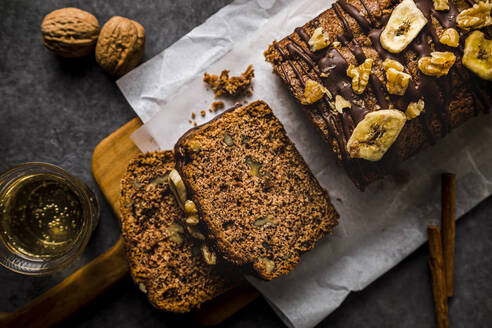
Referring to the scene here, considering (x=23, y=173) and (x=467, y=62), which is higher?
(x=23, y=173)

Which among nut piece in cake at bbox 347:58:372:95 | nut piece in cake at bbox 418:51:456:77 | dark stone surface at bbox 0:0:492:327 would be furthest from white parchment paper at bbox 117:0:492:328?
nut piece in cake at bbox 418:51:456:77

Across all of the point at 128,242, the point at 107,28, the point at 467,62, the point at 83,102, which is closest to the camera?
the point at 467,62

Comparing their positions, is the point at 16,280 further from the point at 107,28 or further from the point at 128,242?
the point at 107,28

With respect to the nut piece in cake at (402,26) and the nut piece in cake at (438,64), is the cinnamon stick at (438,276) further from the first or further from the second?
the nut piece in cake at (402,26)

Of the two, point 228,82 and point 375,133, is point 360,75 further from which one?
point 228,82

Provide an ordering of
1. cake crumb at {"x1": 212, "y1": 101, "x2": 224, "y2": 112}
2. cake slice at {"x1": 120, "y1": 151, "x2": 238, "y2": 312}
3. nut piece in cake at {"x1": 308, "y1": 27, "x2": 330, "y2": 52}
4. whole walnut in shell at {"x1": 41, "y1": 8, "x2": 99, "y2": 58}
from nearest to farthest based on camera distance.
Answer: nut piece in cake at {"x1": 308, "y1": 27, "x2": 330, "y2": 52} < cake slice at {"x1": 120, "y1": 151, "x2": 238, "y2": 312} < whole walnut in shell at {"x1": 41, "y1": 8, "x2": 99, "y2": 58} < cake crumb at {"x1": 212, "y1": 101, "x2": 224, "y2": 112}

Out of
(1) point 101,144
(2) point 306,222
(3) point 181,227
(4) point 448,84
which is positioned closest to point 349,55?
(4) point 448,84

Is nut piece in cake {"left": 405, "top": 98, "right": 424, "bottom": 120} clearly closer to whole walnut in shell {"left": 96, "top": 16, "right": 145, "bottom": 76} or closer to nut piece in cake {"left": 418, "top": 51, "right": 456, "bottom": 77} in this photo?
nut piece in cake {"left": 418, "top": 51, "right": 456, "bottom": 77}
